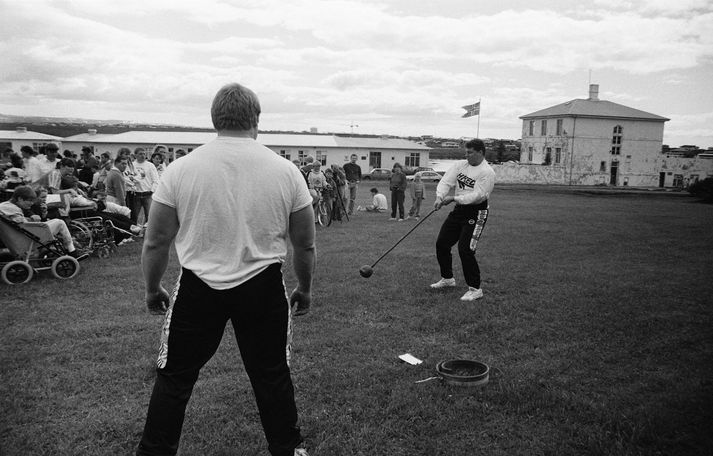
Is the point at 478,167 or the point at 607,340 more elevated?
the point at 478,167

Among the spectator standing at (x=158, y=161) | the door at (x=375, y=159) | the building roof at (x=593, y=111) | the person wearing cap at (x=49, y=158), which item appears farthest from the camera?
the door at (x=375, y=159)

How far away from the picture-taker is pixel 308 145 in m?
64.9

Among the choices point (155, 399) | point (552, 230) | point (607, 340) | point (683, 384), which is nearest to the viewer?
point (155, 399)

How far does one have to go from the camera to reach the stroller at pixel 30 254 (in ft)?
25.3

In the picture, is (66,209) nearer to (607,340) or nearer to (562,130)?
(607,340)

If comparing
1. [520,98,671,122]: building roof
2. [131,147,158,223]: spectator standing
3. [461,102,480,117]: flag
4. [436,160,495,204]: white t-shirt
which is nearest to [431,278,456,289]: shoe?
[436,160,495,204]: white t-shirt

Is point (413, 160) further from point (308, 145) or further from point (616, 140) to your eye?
point (616, 140)

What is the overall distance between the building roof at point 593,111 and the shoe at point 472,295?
196ft

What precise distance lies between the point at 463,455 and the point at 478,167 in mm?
4435

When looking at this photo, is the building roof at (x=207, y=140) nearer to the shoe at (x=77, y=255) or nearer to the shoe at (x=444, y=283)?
the shoe at (x=77, y=255)

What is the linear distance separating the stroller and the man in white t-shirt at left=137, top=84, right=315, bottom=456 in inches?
243

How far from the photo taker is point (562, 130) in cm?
6200

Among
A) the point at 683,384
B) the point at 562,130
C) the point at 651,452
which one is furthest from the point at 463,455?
the point at 562,130

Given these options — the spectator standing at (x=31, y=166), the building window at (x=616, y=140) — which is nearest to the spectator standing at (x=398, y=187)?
the spectator standing at (x=31, y=166)
